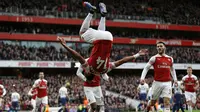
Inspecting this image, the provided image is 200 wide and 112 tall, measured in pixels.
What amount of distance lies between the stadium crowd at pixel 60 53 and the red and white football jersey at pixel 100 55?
114 ft

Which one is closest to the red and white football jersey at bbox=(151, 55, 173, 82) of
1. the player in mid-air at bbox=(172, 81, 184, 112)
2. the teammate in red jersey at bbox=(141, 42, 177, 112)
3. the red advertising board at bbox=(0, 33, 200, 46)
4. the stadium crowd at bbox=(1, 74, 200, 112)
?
the teammate in red jersey at bbox=(141, 42, 177, 112)

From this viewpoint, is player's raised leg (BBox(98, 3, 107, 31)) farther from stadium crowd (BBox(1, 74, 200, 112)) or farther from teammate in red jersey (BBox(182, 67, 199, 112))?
stadium crowd (BBox(1, 74, 200, 112))

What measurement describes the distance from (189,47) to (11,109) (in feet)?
124

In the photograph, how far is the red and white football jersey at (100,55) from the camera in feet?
35.8

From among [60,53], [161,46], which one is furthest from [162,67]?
[60,53]

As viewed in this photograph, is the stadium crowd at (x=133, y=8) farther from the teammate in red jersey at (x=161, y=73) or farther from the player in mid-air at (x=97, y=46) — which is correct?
the player in mid-air at (x=97, y=46)

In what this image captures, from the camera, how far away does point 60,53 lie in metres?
49.6

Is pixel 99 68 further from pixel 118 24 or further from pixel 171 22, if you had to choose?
pixel 171 22

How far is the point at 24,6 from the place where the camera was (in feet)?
163

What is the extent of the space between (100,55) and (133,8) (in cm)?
4859

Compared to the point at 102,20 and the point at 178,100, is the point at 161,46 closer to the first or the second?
the point at 102,20

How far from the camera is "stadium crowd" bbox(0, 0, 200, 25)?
5003 cm

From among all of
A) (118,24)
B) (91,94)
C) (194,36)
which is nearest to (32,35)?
(118,24)

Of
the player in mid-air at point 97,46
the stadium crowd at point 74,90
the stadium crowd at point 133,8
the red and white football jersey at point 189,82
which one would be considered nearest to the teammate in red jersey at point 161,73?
the player in mid-air at point 97,46
